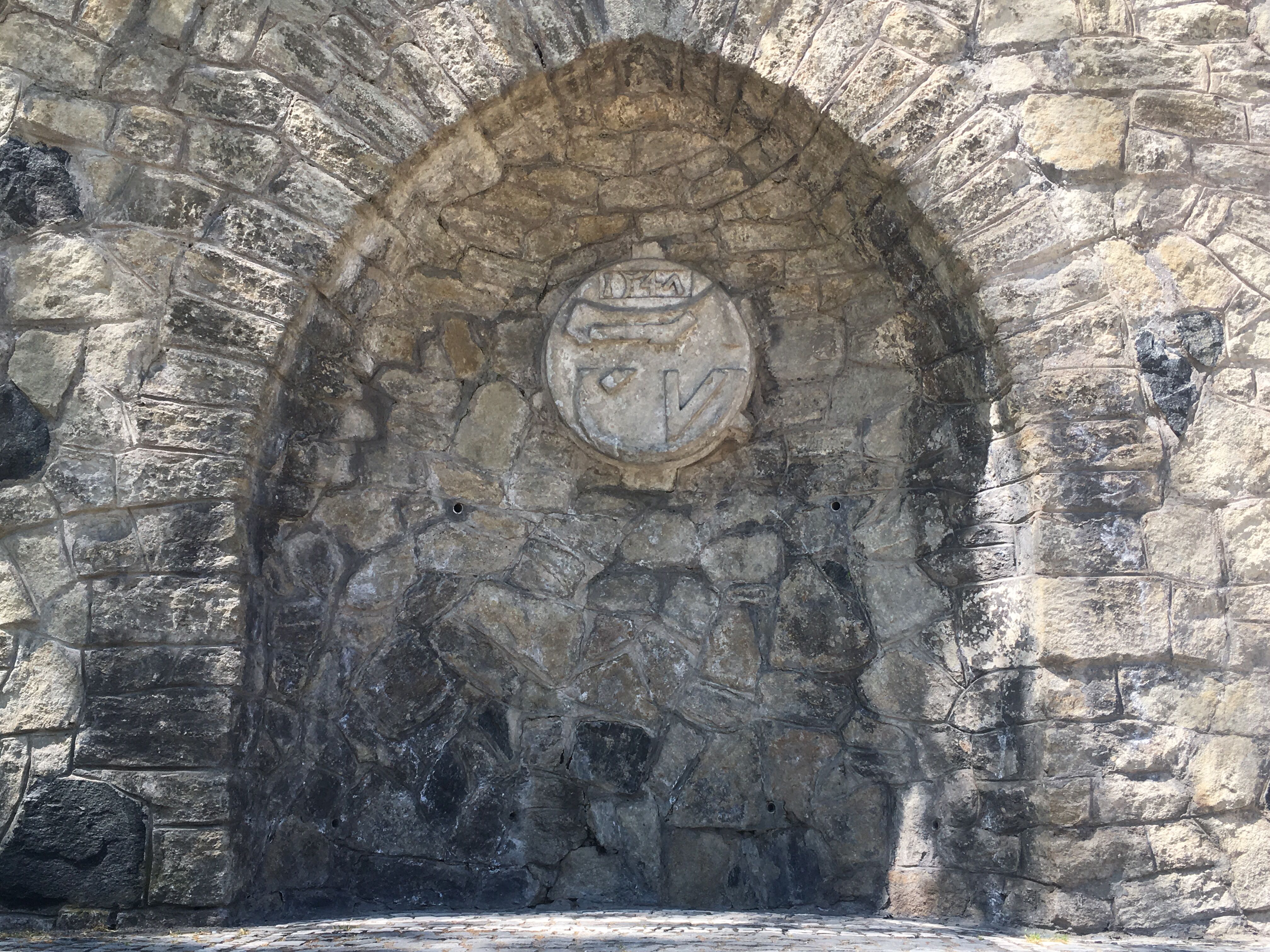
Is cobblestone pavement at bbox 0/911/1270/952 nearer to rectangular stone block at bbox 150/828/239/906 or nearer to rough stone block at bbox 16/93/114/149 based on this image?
rectangular stone block at bbox 150/828/239/906

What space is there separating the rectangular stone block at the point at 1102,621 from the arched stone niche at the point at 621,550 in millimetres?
234

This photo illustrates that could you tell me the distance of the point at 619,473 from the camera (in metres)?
3.37

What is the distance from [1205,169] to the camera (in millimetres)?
2865

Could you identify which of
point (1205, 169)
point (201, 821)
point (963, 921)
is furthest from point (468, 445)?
point (1205, 169)

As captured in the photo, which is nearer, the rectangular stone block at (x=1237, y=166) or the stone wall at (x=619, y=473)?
the stone wall at (x=619, y=473)

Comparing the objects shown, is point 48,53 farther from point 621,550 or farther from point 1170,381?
point 1170,381

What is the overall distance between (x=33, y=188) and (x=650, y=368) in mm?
1833

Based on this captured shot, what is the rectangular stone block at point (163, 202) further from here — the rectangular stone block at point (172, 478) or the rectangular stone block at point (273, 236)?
the rectangular stone block at point (172, 478)

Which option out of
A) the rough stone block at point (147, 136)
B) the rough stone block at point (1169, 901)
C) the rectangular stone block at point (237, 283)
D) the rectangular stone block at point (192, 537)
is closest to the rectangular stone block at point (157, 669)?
the rectangular stone block at point (192, 537)

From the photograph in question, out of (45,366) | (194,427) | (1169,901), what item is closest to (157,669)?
(194,427)

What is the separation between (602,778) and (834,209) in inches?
75.9

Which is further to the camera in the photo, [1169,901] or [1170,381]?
[1170,381]

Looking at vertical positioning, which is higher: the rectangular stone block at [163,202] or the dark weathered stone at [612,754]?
the rectangular stone block at [163,202]

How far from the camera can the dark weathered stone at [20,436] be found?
8.87 ft
